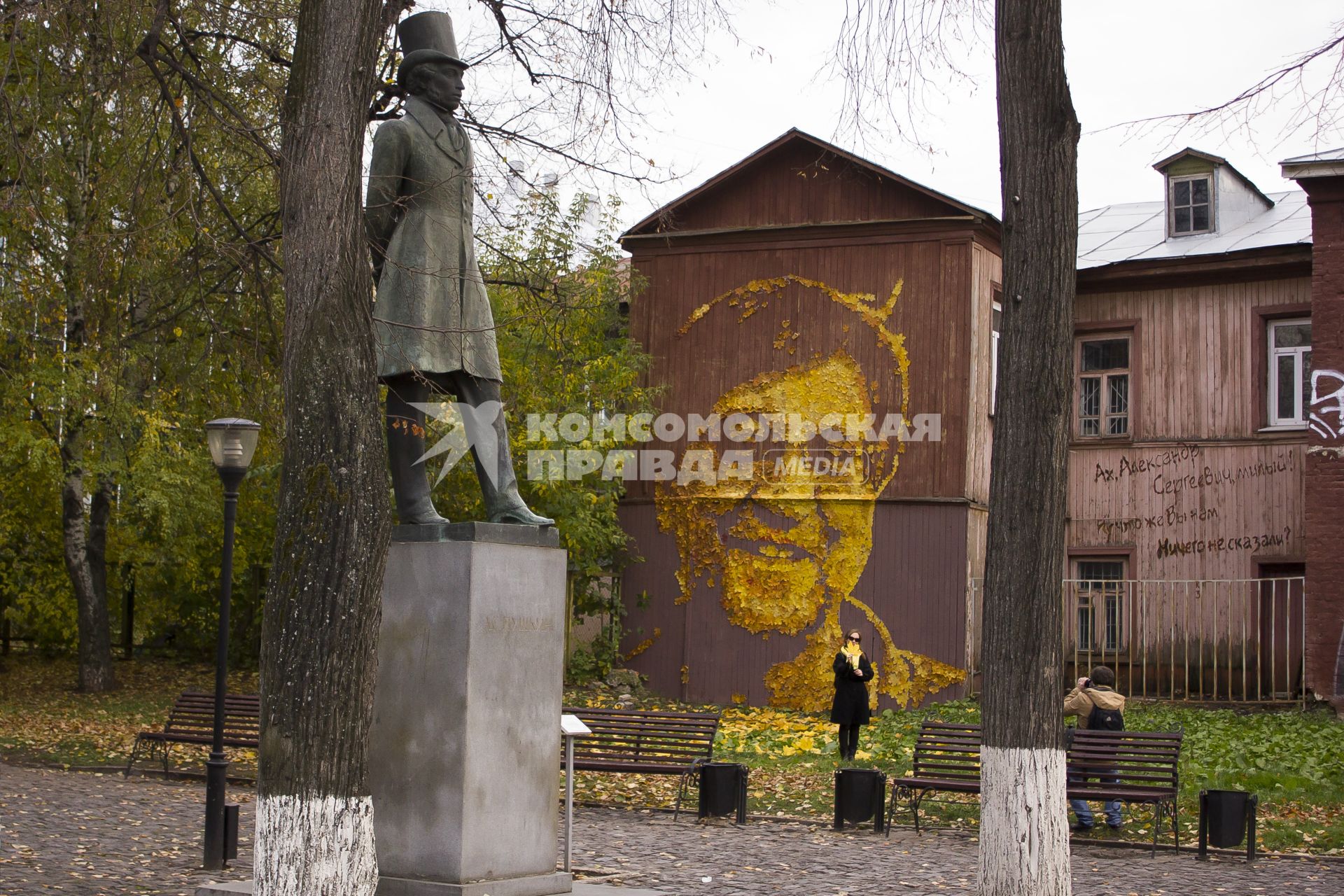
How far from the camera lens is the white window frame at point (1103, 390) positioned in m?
25.2

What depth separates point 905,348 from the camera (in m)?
23.8

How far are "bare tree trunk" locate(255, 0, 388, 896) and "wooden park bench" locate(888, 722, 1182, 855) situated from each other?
746 centimetres

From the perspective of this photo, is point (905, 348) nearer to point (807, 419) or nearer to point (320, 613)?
point (807, 419)

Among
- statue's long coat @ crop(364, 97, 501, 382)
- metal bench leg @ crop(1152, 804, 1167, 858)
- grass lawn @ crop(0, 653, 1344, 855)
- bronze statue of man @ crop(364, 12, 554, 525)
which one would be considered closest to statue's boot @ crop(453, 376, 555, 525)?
bronze statue of man @ crop(364, 12, 554, 525)

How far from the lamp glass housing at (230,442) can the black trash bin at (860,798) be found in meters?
5.85

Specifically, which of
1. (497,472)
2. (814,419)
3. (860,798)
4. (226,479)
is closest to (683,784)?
(860,798)

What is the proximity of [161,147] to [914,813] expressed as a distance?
8.55 m

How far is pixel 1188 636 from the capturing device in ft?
78.2

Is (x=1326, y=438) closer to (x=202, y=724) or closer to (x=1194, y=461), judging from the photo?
(x=1194, y=461)

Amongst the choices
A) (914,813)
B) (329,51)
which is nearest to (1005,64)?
(329,51)

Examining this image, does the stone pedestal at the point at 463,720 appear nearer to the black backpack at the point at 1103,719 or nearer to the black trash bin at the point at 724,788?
the black trash bin at the point at 724,788

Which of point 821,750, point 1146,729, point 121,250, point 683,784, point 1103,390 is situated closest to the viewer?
point 121,250

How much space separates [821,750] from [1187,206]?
43.4 feet

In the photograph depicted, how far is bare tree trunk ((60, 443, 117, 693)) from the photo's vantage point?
23.8 m
